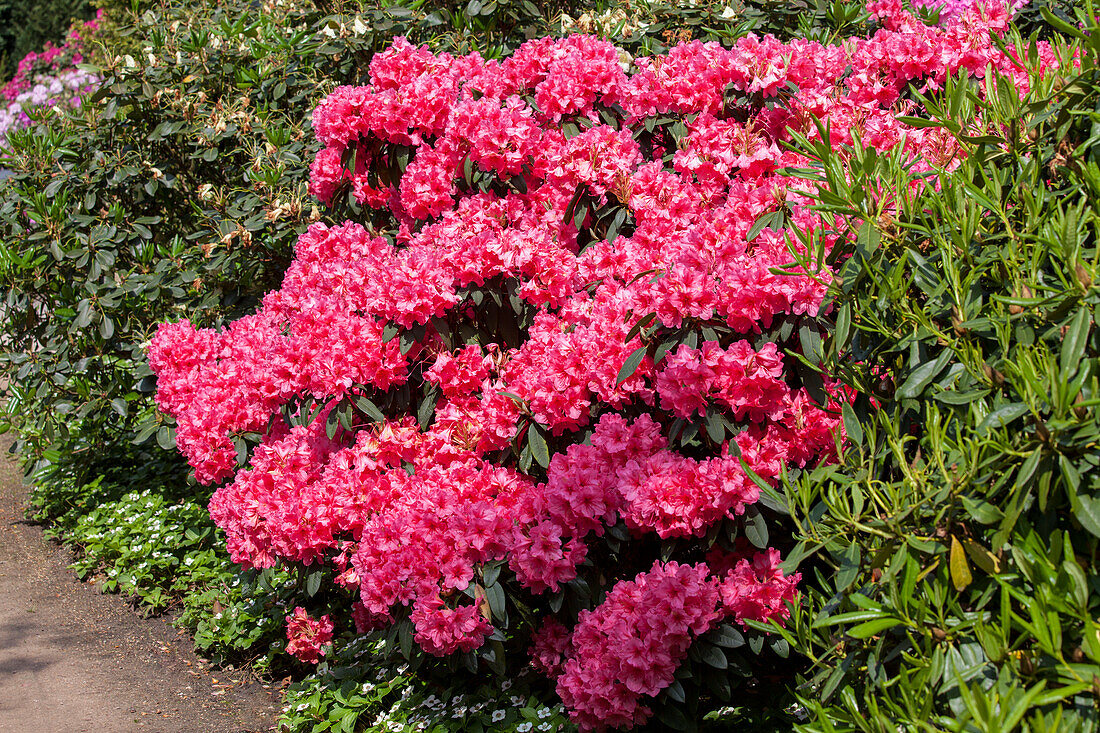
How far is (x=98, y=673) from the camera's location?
346 cm

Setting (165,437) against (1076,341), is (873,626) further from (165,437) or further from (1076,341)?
(165,437)

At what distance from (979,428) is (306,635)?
2.68m

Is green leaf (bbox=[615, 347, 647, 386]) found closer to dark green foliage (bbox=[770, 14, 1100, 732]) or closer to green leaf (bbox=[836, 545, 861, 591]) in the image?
dark green foliage (bbox=[770, 14, 1100, 732])

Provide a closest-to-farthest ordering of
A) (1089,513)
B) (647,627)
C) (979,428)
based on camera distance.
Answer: (1089,513) < (979,428) < (647,627)

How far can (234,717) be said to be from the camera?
3.19 meters

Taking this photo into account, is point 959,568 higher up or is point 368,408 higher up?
point 959,568

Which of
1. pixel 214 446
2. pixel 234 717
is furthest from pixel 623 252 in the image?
pixel 234 717

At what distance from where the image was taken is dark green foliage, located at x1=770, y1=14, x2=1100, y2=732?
4.14 ft

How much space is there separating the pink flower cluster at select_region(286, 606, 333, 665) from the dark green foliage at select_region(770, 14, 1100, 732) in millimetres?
2060

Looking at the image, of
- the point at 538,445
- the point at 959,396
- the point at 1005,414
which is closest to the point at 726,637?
the point at 538,445

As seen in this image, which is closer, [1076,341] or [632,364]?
[1076,341]

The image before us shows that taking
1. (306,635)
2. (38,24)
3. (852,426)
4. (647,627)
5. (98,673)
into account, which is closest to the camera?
(852,426)

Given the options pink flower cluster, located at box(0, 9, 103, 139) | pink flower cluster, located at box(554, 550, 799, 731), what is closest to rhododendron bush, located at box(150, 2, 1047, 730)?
pink flower cluster, located at box(554, 550, 799, 731)

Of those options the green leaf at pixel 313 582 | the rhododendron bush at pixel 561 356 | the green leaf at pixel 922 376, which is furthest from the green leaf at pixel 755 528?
the green leaf at pixel 313 582
